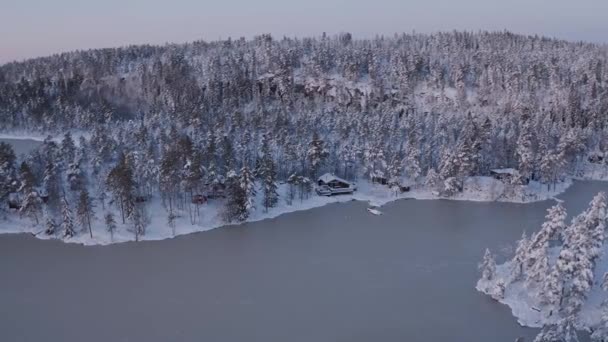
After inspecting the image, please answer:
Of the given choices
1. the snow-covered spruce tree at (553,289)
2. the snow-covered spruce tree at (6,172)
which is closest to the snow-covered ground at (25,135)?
the snow-covered spruce tree at (6,172)

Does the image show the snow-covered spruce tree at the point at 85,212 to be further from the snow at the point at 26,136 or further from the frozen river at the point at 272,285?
the snow at the point at 26,136

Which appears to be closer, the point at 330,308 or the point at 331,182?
the point at 330,308

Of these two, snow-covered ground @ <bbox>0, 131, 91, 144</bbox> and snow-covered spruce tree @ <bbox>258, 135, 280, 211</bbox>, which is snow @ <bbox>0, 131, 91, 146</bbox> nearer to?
snow-covered ground @ <bbox>0, 131, 91, 144</bbox>

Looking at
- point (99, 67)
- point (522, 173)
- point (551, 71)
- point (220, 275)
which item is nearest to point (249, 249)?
point (220, 275)

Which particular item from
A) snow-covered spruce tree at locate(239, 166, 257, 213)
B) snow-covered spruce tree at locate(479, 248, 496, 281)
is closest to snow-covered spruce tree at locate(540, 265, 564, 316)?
snow-covered spruce tree at locate(479, 248, 496, 281)

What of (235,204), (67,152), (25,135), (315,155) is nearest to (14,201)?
(67,152)

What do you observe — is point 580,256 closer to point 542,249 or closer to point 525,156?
point 542,249

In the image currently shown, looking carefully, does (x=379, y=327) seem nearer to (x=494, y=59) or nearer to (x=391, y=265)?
(x=391, y=265)
